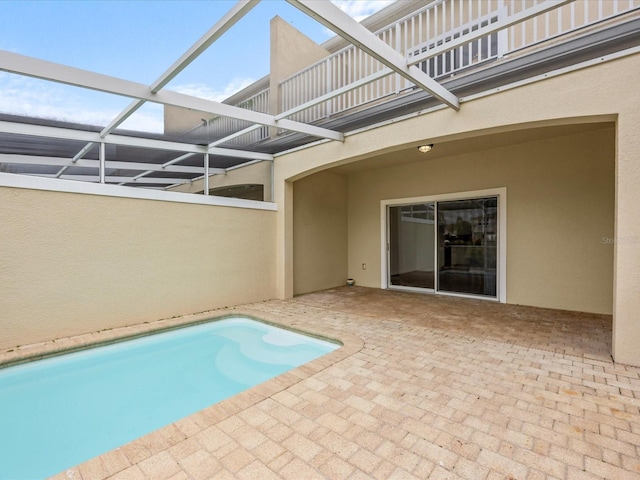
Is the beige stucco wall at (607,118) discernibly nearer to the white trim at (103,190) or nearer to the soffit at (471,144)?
the soffit at (471,144)

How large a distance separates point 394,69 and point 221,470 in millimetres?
4022

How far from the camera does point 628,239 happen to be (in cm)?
356

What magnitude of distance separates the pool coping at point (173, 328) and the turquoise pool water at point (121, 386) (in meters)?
→ 0.13

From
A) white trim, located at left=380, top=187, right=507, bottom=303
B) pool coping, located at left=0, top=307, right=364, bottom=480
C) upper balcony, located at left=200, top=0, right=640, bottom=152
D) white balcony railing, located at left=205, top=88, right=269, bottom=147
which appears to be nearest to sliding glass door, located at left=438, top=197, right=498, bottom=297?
white trim, located at left=380, top=187, right=507, bottom=303

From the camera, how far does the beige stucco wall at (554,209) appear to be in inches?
236

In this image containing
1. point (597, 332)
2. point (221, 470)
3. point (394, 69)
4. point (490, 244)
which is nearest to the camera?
point (221, 470)

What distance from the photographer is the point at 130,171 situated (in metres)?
7.71

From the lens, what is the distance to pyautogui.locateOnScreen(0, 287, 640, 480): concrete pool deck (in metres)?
2.07

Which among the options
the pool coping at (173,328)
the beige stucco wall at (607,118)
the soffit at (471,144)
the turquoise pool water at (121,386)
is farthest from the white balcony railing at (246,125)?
the turquoise pool water at (121,386)

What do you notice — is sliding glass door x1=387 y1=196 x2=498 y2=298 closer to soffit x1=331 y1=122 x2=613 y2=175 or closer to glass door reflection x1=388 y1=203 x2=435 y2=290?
glass door reflection x1=388 y1=203 x2=435 y2=290

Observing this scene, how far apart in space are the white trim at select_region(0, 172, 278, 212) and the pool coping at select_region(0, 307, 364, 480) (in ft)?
7.38

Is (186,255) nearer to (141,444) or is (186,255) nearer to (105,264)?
(105,264)

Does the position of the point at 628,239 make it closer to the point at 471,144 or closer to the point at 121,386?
the point at 471,144

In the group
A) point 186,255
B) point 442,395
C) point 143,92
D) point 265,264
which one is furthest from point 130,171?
point 442,395
